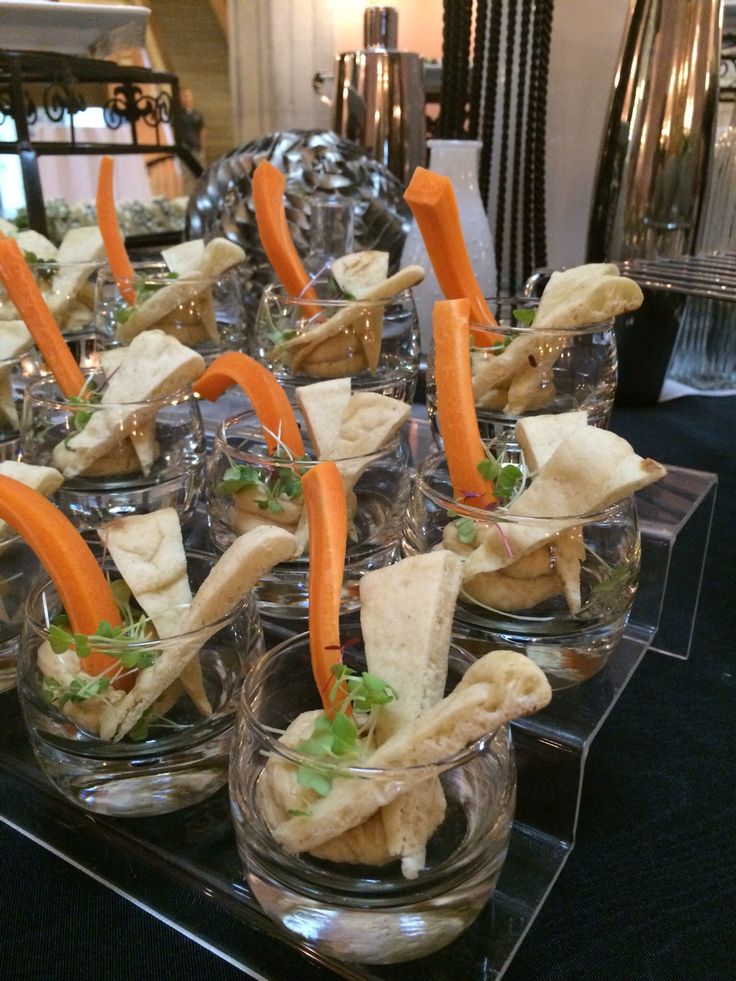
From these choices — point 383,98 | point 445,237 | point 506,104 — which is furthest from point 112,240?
point 506,104

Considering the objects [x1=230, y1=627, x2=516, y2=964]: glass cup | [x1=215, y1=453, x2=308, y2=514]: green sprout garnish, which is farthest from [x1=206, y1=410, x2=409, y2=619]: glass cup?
[x1=230, y1=627, x2=516, y2=964]: glass cup

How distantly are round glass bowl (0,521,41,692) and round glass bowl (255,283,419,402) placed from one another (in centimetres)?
34

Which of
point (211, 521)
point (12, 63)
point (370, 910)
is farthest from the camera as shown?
point (12, 63)

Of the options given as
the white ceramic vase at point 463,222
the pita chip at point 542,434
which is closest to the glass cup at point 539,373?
the pita chip at point 542,434

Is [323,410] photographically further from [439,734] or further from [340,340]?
[439,734]

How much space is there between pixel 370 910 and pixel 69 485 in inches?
18.7

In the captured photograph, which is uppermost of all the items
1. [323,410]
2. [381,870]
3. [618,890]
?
[323,410]

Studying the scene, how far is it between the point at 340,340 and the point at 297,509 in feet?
0.96

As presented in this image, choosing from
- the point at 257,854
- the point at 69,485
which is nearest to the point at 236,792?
the point at 257,854

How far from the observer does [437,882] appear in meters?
0.38

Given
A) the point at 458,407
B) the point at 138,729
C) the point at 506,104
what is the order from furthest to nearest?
1. the point at 506,104
2. the point at 458,407
3. the point at 138,729

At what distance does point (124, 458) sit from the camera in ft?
2.41

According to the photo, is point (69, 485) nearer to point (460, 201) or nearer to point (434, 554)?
point (434, 554)

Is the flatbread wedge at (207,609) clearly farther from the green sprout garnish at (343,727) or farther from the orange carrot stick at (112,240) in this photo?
the orange carrot stick at (112,240)
